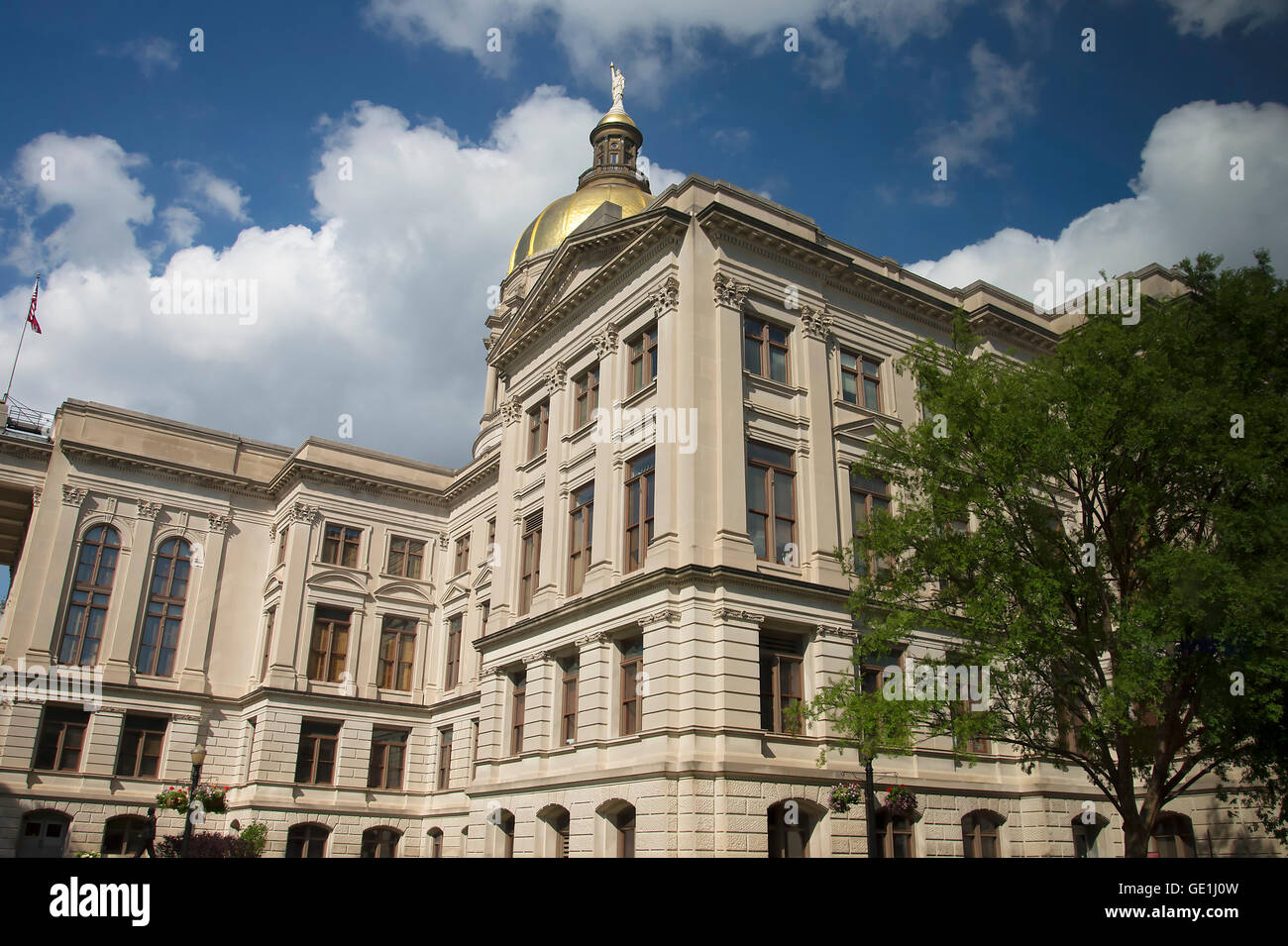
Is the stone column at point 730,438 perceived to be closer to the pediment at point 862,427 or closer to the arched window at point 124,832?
the pediment at point 862,427

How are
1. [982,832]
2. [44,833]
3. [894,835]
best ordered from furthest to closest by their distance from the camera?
[44,833], [982,832], [894,835]

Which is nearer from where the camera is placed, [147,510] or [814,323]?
[814,323]

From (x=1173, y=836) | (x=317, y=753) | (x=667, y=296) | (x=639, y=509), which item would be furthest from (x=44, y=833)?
(x=1173, y=836)

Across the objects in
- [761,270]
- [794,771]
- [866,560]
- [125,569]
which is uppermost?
[761,270]

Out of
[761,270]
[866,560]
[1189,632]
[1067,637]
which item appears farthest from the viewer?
[761,270]

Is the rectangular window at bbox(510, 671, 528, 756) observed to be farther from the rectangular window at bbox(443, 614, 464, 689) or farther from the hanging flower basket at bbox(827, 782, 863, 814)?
the rectangular window at bbox(443, 614, 464, 689)

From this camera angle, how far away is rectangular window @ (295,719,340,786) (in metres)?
42.9

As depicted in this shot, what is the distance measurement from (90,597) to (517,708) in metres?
24.8

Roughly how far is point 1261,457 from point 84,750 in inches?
1771

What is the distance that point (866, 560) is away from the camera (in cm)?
2398

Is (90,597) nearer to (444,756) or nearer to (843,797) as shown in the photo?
(444,756)

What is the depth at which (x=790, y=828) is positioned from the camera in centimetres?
2434
